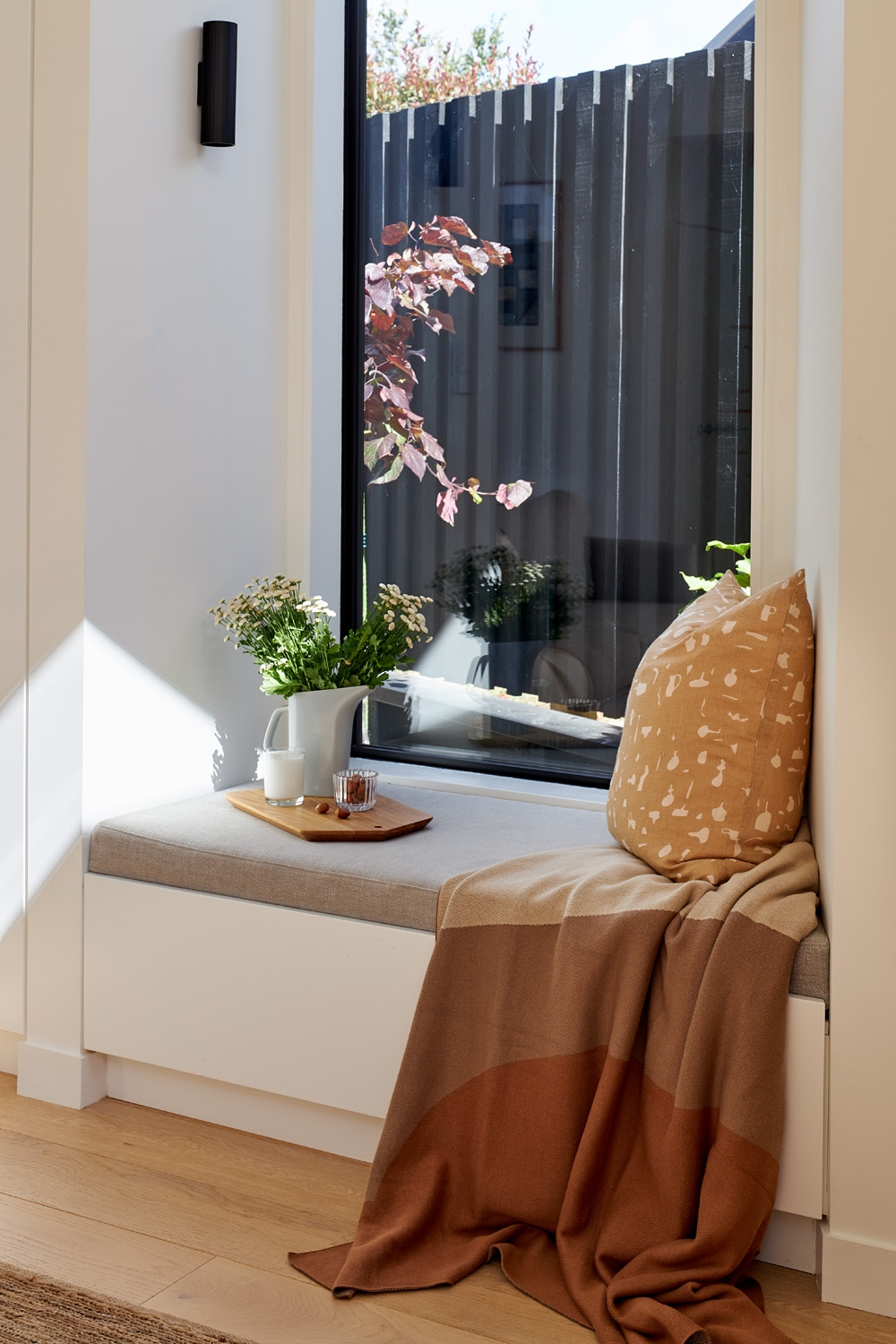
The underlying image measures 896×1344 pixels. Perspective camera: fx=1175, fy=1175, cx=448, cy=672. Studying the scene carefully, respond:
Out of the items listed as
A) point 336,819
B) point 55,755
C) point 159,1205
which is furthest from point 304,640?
point 159,1205

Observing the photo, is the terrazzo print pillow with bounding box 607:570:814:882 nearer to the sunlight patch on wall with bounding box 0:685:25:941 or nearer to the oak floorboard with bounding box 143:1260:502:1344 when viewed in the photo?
the oak floorboard with bounding box 143:1260:502:1344

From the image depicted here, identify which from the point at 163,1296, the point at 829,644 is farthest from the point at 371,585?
the point at 163,1296

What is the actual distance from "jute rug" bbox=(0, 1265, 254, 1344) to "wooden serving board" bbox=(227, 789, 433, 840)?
2.63 ft

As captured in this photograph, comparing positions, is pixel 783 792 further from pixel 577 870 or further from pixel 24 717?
pixel 24 717

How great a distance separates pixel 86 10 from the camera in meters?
2.10

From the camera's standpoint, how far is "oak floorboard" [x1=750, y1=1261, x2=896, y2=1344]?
1534 mm

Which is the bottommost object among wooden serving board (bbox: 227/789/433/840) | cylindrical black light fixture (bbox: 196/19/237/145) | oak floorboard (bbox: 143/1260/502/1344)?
oak floorboard (bbox: 143/1260/502/1344)

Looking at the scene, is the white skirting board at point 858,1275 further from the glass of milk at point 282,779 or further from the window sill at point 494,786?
the glass of milk at point 282,779

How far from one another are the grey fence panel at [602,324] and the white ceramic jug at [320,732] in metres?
0.50

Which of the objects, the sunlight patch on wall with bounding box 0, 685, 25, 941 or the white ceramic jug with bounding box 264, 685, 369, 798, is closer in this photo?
the sunlight patch on wall with bounding box 0, 685, 25, 941

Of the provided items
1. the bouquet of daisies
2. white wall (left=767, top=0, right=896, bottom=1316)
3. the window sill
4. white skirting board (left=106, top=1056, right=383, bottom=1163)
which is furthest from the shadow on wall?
white wall (left=767, top=0, right=896, bottom=1316)

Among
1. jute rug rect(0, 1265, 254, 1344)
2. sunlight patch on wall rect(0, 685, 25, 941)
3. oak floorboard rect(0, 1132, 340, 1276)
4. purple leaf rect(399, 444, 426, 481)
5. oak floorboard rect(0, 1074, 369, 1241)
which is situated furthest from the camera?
purple leaf rect(399, 444, 426, 481)

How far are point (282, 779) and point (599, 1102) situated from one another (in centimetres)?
94

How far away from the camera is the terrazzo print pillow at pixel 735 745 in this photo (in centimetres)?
181
